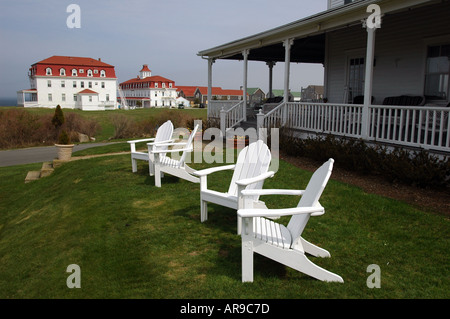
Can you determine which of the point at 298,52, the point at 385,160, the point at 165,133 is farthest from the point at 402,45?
the point at 165,133

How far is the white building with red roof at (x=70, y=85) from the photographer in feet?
236

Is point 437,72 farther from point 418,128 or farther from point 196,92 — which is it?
point 196,92

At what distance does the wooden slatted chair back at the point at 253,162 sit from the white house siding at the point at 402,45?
6.83 meters

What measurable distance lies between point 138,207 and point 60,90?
2985 inches

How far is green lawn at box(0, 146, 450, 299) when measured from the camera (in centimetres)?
336

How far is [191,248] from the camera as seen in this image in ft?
13.7

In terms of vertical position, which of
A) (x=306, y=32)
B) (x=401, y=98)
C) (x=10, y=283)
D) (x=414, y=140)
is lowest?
(x=10, y=283)

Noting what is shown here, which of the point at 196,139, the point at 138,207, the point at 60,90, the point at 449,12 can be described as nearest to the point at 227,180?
the point at 138,207

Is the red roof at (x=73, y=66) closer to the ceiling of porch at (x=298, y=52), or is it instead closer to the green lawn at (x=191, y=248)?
the ceiling of porch at (x=298, y=52)

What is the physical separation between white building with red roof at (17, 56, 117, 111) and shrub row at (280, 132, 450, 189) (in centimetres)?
7003

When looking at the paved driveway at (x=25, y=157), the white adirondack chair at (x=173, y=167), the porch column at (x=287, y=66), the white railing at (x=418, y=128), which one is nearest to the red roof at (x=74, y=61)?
the paved driveway at (x=25, y=157)

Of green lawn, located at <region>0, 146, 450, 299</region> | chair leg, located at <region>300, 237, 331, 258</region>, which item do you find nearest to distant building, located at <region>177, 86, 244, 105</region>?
green lawn, located at <region>0, 146, 450, 299</region>

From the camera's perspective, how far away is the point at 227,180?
7.36m
